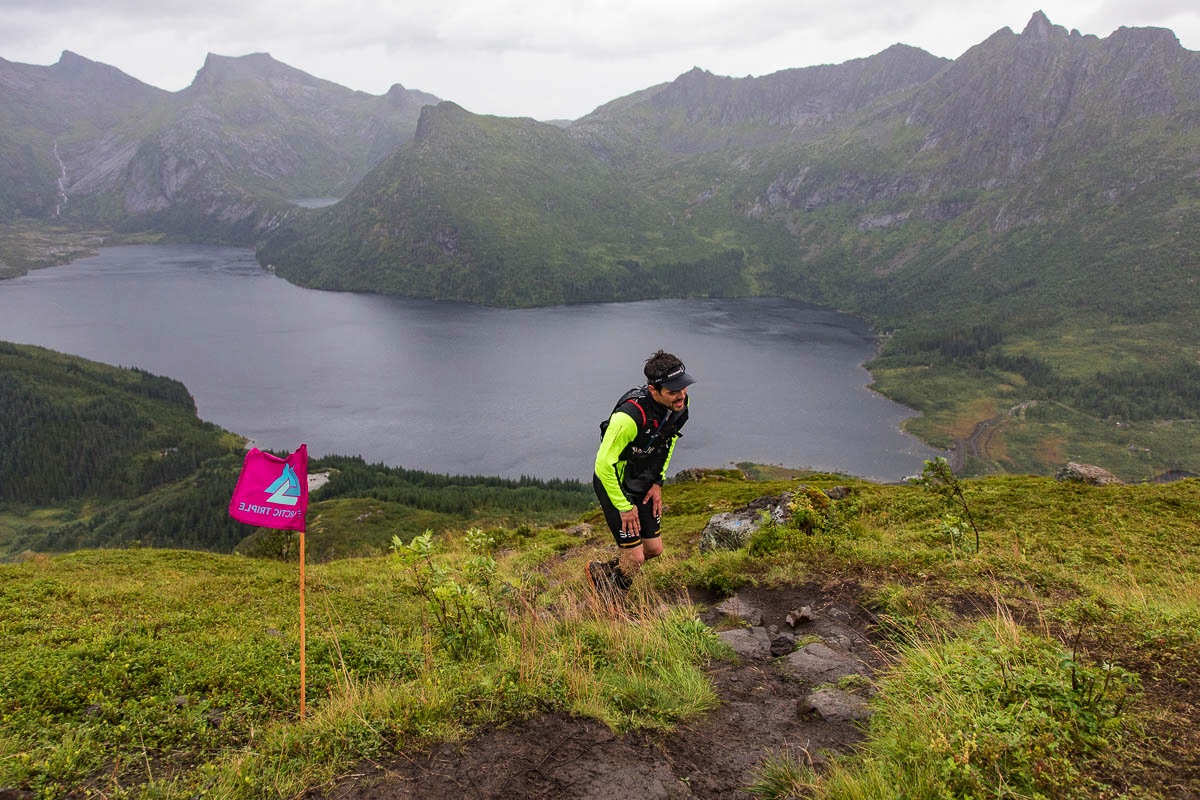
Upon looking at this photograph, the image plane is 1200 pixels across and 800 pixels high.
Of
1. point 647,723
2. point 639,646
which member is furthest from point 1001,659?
point 639,646

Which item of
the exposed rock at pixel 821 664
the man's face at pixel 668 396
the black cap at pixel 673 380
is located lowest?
the exposed rock at pixel 821 664

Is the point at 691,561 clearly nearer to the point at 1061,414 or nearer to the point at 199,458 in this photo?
the point at 199,458

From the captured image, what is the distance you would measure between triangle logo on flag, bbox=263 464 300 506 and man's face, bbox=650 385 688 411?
14.9 feet

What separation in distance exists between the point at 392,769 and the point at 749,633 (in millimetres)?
4737

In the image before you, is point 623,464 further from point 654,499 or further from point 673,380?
point 673,380

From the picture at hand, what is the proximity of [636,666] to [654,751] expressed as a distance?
4.76 feet

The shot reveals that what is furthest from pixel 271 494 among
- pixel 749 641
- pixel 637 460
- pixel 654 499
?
pixel 749 641

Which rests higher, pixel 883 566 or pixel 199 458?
pixel 883 566

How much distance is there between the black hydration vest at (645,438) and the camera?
8.47 metres

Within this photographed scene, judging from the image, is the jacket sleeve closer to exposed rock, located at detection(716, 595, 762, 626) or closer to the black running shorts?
the black running shorts

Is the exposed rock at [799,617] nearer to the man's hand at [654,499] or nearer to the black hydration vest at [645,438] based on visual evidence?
the man's hand at [654,499]

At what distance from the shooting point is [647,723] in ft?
17.6

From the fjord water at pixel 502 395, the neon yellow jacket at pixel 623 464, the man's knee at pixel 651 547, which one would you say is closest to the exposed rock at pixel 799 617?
the man's knee at pixel 651 547

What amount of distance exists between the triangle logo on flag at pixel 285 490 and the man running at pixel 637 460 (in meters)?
3.59
